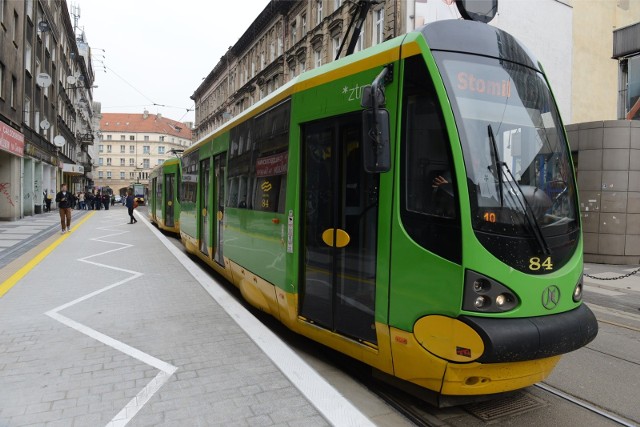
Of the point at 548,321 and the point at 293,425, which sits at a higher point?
the point at 548,321

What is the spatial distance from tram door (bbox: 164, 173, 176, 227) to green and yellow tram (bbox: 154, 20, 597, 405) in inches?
Answer: 532

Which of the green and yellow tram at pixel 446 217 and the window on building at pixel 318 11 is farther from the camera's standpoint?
the window on building at pixel 318 11

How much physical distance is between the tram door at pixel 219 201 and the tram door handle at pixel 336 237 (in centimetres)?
409

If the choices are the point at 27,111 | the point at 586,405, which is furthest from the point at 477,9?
the point at 27,111

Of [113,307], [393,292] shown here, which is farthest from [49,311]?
[393,292]

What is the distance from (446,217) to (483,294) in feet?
1.90

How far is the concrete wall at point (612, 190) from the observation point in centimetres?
1304

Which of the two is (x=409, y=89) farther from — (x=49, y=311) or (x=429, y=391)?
(x=49, y=311)

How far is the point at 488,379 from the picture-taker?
10.9 feet

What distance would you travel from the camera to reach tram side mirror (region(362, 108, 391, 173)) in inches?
134

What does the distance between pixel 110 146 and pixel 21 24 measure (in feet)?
306

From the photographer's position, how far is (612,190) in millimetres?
13164

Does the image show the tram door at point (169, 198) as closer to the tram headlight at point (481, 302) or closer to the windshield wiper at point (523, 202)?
the windshield wiper at point (523, 202)

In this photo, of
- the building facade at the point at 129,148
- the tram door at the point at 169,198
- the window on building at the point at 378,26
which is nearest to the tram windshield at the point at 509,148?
the tram door at the point at 169,198
